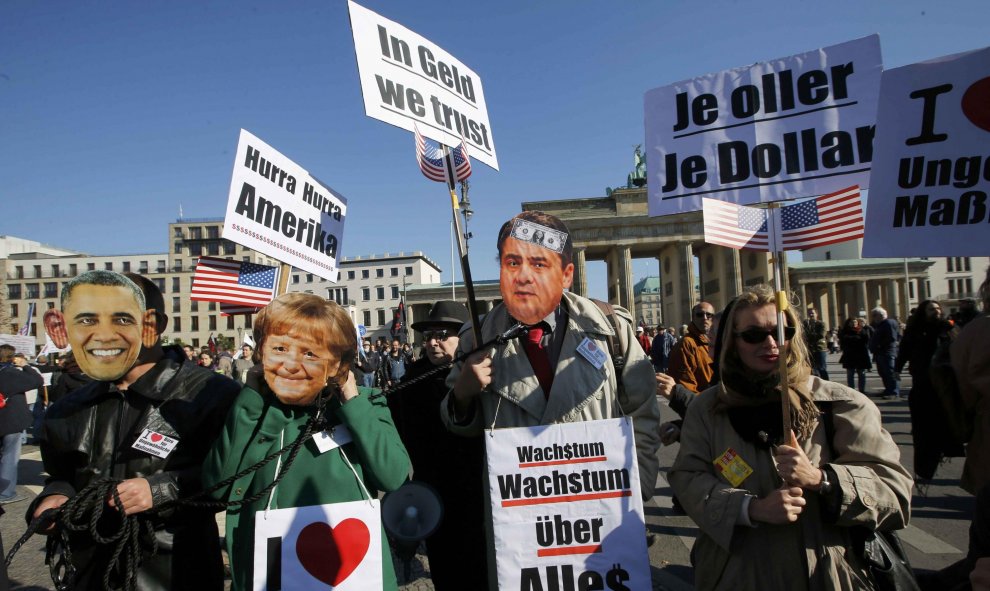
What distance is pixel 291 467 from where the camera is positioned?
2.12 m

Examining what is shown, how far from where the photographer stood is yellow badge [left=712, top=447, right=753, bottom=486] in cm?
209

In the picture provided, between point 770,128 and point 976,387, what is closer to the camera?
point 976,387

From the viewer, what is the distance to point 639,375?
2381 mm

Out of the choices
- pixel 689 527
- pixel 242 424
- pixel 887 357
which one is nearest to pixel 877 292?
pixel 887 357

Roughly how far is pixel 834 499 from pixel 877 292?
78.2m

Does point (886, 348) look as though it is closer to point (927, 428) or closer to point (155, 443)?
point (927, 428)

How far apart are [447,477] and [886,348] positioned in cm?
1250

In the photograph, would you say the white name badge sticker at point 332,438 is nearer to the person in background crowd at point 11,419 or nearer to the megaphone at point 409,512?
the megaphone at point 409,512

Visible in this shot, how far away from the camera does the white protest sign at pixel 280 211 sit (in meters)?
4.73

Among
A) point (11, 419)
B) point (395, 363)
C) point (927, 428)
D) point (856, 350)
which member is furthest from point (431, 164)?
point (395, 363)

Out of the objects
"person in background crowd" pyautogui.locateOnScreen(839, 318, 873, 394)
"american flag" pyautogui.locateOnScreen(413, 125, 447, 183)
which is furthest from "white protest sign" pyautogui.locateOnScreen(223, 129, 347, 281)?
"person in background crowd" pyautogui.locateOnScreen(839, 318, 873, 394)

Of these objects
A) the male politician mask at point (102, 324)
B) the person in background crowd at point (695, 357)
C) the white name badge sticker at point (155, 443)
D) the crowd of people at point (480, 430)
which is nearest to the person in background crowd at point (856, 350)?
the person in background crowd at point (695, 357)

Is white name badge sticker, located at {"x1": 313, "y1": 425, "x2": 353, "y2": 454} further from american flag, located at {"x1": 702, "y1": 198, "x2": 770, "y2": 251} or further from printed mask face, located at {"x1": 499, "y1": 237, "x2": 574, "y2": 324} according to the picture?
american flag, located at {"x1": 702, "y1": 198, "x2": 770, "y2": 251}

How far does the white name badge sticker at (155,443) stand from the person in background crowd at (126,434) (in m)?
0.01
